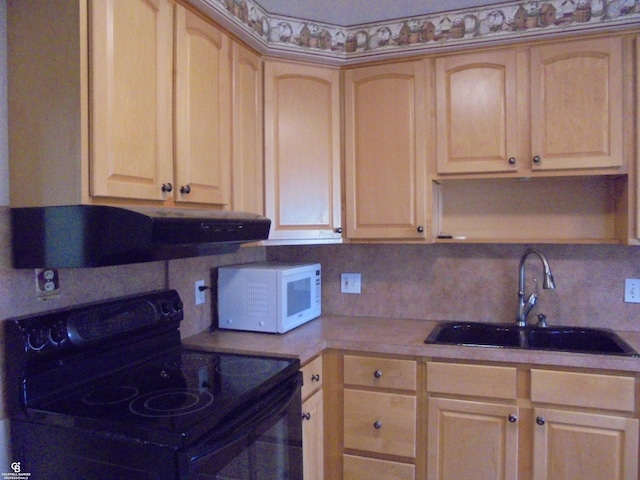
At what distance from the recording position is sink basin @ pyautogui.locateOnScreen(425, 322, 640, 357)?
217 cm

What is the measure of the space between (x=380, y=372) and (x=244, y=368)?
0.63 metres

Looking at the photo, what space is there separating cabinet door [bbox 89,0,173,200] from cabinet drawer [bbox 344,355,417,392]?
110 cm

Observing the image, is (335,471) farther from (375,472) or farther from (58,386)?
(58,386)

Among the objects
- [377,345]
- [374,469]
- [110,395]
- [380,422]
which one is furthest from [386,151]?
[110,395]

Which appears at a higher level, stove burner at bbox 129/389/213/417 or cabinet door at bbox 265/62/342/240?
cabinet door at bbox 265/62/342/240

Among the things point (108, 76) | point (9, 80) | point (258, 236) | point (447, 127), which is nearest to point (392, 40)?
point (447, 127)

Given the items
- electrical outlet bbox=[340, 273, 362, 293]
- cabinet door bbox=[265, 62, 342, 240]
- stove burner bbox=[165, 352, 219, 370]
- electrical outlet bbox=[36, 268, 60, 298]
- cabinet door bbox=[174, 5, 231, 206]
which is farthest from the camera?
electrical outlet bbox=[340, 273, 362, 293]

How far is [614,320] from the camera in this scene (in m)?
2.26

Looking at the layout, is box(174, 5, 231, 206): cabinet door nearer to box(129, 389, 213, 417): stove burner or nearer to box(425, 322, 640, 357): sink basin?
box(129, 389, 213, 417): stove burner

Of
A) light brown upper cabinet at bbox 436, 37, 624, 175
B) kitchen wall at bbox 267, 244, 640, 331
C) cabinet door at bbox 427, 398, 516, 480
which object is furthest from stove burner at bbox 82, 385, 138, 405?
light brown upper cabinet at bbox 436, 37, 624, 175

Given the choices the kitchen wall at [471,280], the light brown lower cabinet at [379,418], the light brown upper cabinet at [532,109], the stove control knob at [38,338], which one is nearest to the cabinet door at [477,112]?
the light brown upper cabinet at [532,109]

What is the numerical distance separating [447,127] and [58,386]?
73.0 inches

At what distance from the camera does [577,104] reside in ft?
6.72

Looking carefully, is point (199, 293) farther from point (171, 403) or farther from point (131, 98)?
point (131, 98)
